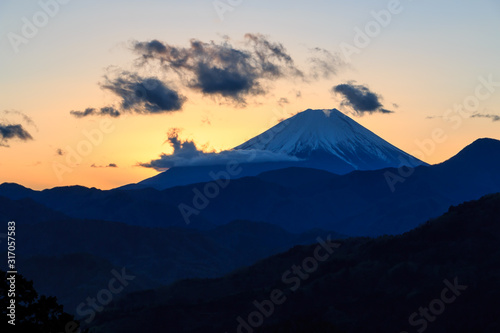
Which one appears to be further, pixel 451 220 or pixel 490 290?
pixel 451 220

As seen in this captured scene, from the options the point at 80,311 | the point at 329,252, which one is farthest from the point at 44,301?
the point at 80,311

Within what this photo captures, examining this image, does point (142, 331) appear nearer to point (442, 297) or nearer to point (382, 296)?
point (382, 296)

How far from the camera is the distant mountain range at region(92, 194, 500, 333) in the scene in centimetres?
12362

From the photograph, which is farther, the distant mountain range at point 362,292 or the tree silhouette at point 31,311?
the distant mountain range at point 362,292

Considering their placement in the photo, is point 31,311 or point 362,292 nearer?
point 31,311

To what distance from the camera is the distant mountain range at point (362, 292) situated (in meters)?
124

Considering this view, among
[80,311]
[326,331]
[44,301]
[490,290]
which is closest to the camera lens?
[44,301]

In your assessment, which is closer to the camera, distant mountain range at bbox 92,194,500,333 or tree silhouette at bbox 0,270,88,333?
tree silhouette at bbox 0,270,88,333

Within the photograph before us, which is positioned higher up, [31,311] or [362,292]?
A: [362,292]

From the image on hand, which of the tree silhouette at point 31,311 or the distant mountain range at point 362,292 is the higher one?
the distant mountain range at point 362,292

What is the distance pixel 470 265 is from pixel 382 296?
19530 mm

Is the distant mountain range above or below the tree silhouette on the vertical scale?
above

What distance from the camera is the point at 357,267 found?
507ft

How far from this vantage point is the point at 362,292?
142375 mm
